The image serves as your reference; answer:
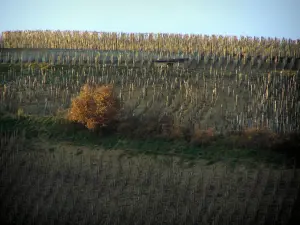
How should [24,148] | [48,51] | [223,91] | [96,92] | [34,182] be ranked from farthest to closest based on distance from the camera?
[48,51] < [223,91] < [96,92] < [24,148] < [34,182]

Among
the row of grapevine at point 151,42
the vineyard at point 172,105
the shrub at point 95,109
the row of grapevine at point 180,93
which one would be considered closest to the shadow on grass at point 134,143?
the vineyard at point 172,105

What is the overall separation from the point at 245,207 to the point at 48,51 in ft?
167

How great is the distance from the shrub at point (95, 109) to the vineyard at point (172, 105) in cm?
71

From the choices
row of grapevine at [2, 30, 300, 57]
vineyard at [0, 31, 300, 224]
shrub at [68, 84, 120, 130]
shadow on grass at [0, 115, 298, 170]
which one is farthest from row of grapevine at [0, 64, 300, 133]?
row of grapevine at [2, 30, 300, 57]

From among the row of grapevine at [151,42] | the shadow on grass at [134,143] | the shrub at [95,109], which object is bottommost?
the shadow on grass at [134,143]

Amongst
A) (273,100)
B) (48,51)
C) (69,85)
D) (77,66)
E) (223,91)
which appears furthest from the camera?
(48,51)

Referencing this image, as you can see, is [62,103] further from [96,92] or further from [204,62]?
[204,62]

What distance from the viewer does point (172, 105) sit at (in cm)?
4597

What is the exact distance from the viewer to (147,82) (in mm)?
51125

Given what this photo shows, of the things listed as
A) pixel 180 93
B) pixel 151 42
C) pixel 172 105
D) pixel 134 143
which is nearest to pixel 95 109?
pixel 134 143

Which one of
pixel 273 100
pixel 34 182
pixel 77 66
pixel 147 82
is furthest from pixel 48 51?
pixel 34 182

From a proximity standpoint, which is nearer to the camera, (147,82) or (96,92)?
(96,92)

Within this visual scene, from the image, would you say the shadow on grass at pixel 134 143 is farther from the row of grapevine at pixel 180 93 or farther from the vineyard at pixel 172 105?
the row of grapevine at pixel 180 93

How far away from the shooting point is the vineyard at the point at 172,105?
95.9ft
